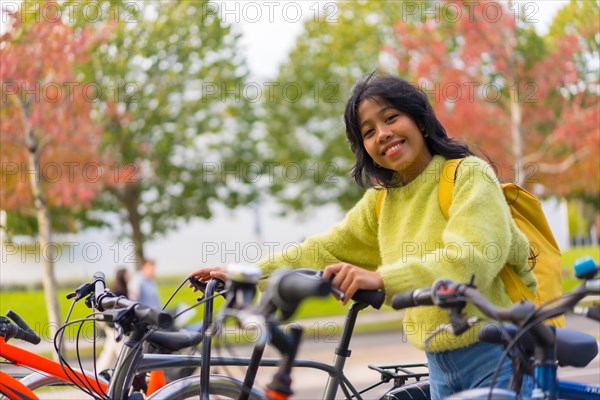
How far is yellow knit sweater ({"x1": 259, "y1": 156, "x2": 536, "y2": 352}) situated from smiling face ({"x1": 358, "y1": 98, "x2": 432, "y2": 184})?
6cm

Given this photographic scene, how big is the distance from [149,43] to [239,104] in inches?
166

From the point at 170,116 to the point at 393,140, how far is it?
16448 mm

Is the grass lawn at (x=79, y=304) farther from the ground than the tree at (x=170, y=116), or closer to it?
closer to it

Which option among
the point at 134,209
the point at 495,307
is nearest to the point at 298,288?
the point at 495,307

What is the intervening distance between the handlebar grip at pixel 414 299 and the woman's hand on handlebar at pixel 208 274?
3.56ft

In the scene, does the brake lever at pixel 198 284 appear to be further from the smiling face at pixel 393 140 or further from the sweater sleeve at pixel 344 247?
the smiling face at pixel 393 140

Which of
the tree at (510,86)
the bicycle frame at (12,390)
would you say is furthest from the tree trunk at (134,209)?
the bicycle frame at (12,390)

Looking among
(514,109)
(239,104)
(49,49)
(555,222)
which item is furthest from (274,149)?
(555,222)

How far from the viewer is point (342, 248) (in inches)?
131

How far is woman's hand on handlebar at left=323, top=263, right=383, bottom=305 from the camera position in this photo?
2357mm

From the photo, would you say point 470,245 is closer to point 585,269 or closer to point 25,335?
point 585,269

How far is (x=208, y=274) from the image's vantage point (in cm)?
342

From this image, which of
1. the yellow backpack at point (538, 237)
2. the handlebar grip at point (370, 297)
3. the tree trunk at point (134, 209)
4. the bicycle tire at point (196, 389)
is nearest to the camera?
the handlebar grip at point (370, 297)

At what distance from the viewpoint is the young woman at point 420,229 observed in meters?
2.59
